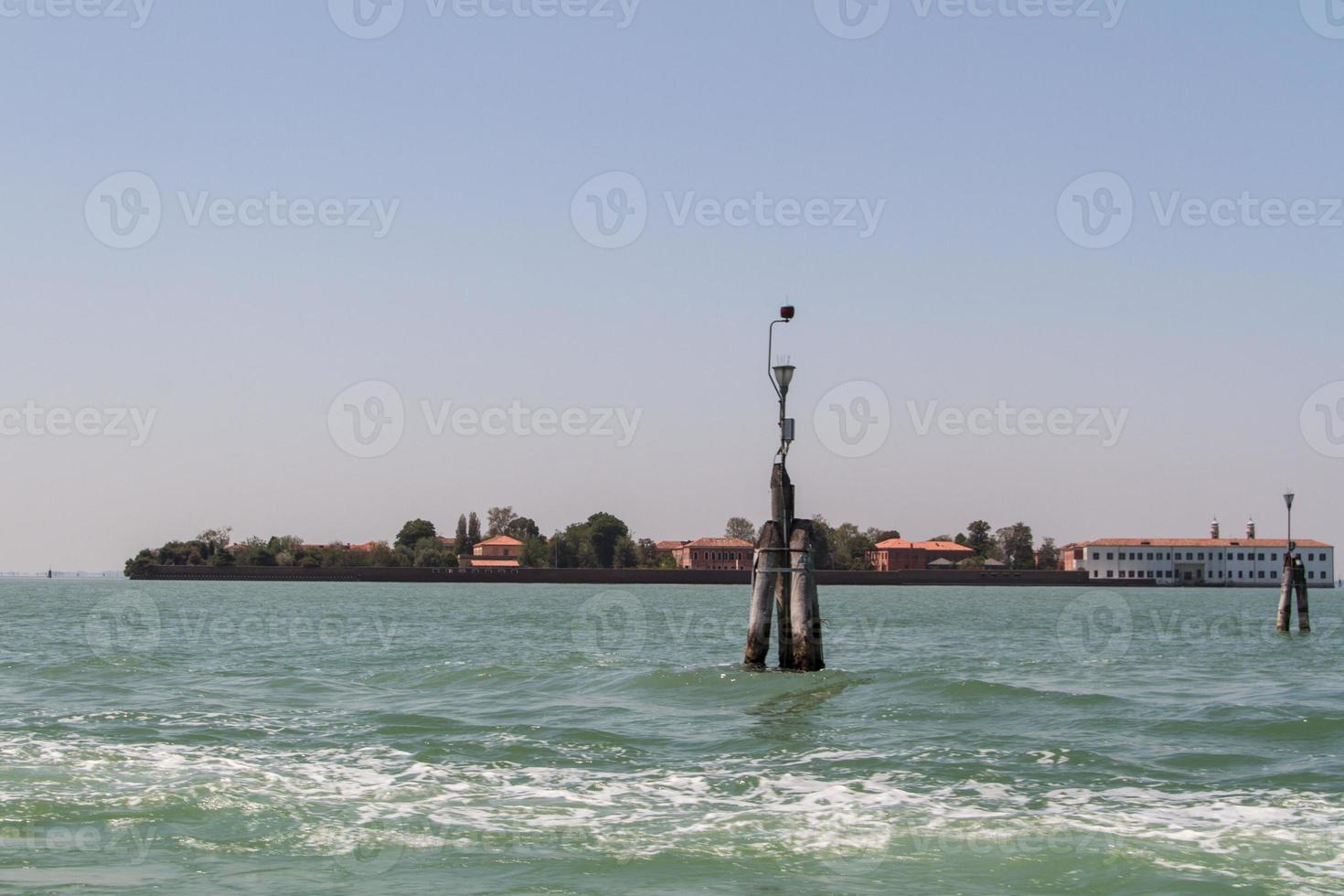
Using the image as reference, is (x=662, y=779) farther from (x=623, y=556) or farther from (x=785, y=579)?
(x=623, y=556)

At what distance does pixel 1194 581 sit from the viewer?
191000 mm

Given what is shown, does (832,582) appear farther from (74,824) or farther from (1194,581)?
(74,824)

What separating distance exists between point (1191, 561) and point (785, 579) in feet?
611

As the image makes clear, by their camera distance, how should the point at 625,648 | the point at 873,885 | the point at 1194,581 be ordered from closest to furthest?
1. the point at 873,885
2. the point at 625,648
3. the point at 1194,581

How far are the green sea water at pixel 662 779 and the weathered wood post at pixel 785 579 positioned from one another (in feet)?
1.79

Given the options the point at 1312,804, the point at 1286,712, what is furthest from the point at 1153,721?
the point at 1312,804

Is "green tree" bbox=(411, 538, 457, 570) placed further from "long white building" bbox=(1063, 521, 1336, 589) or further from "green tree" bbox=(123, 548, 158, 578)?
"long white building" bbox=(1063, 521, 1336, 589)

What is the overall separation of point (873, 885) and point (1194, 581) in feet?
643

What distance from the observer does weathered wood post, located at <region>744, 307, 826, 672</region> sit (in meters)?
21.9

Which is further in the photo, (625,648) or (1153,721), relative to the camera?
(625,648)

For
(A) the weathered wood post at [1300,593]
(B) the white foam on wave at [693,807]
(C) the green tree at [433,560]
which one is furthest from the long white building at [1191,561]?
(B) the white foam on wave at [693,807]

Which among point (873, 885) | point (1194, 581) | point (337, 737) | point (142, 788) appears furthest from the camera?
point (1194, 581)

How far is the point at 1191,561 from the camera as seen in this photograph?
193250 millimetres

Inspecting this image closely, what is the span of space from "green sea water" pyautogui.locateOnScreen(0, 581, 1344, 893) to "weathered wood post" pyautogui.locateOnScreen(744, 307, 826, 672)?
0.54 meters
